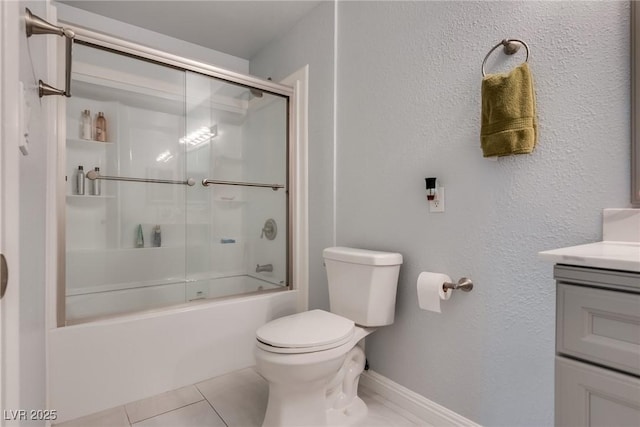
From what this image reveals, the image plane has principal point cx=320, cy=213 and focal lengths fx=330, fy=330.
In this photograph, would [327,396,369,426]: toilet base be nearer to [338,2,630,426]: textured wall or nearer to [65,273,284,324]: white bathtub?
[338,2,630,426]: textured wall

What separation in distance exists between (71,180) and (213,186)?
0.77 meters

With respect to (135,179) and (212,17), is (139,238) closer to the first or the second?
(135,179)

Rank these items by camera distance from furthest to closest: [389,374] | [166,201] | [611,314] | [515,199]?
[166,201], [389,374], [515,199], [611,314]

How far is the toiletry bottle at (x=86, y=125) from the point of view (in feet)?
6.60

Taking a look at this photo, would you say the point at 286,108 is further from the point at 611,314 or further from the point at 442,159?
the point at 611,314

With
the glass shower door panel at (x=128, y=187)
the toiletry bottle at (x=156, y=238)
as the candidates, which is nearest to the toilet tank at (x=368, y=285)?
the glass shower door panel at (x=128, y=187)

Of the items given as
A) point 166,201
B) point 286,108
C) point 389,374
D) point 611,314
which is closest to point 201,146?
point 166,201

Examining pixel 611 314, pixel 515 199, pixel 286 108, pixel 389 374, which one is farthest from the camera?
pixel 286 108

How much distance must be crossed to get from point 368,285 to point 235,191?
120 centimetres

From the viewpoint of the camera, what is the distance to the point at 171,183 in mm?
2115

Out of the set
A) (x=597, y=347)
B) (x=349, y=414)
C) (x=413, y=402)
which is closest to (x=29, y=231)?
(x=597, y=347)

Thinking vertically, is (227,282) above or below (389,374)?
above

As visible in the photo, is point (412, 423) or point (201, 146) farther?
point (201, 146)

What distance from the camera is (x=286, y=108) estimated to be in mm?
2375
